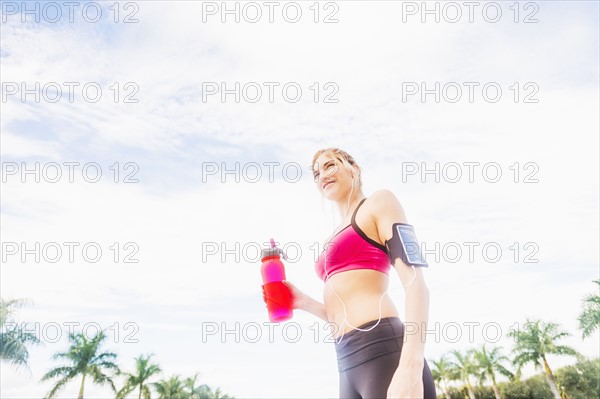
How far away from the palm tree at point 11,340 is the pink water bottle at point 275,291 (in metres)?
37.2

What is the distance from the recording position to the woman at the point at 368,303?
2195 mm

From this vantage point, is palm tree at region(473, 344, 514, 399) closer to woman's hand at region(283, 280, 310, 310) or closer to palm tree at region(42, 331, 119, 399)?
palm tree at region(42, 331, 119, 399)

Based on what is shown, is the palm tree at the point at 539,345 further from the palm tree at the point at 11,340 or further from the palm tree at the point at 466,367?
the palm tree at the point at 11,340

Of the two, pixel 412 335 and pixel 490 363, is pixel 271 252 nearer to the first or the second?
pixel 412 335

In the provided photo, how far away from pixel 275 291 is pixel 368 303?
0.87 meters

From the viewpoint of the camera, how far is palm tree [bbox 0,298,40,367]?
107 feet

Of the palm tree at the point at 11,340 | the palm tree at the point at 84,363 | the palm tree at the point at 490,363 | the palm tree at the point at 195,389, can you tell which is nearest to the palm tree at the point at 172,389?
the palm tree at the point at 195,389

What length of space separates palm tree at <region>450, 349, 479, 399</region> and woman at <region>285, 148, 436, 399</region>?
5765 centimetres

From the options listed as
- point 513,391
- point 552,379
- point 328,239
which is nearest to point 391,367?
point 328,239

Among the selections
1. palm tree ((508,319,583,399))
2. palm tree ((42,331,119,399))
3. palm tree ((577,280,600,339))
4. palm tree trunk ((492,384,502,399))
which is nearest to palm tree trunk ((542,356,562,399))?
palm tree ((508,319,583,399))

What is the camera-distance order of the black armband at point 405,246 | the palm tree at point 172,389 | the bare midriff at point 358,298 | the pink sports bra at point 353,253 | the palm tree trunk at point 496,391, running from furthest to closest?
the palm tree at point 172,389
the palm tree trunk at point 496,391
the pink sports bra at point 353,253
the bare midriff at point 358,298
the black armband at point 405,246

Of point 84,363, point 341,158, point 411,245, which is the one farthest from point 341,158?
point 84,363

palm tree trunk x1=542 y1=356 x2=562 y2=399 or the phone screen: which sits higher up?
the phone screen

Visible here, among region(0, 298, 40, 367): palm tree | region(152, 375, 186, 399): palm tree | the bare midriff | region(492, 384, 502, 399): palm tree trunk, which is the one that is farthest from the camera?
region(152, 375, 186, 399): palm tree
